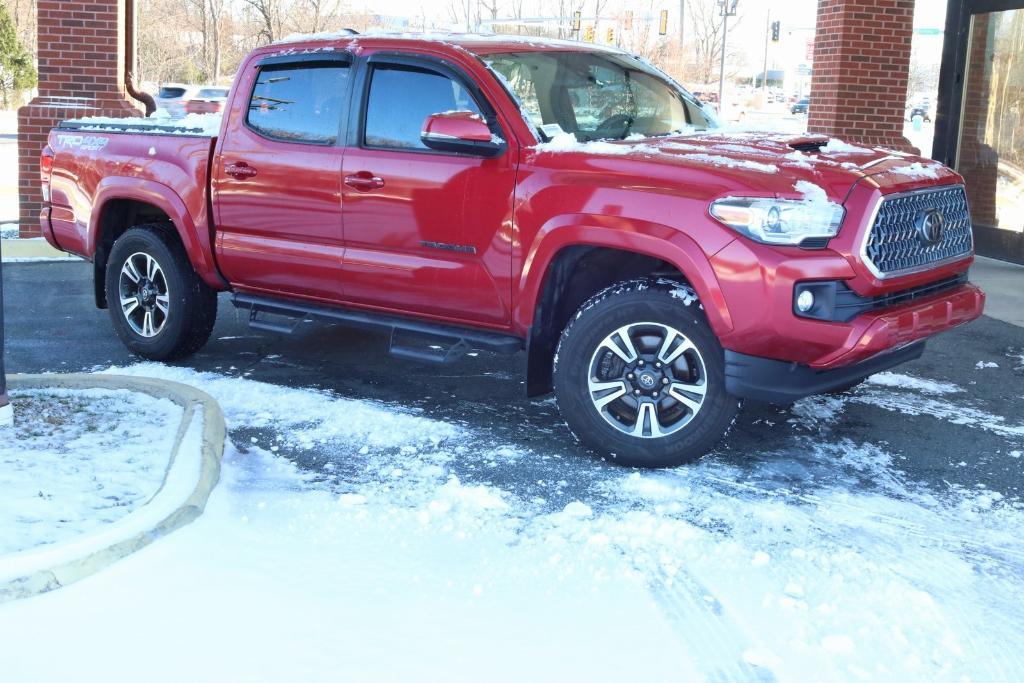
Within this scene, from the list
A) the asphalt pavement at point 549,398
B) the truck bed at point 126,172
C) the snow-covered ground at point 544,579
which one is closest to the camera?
the snow-covered ground at point 544,579

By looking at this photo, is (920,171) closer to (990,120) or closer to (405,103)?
(405,103)

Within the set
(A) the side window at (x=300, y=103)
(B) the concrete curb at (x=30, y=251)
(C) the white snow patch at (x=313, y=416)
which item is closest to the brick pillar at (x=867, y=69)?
(A) the side window at (x=300, y=103)

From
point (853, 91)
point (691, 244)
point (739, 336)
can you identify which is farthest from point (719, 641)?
point (853, 91)

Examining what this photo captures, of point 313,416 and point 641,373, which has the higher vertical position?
point 641,373

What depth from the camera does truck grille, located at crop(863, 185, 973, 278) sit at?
15.4 ft

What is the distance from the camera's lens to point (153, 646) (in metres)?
3.37

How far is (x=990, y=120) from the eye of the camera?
12.1 m

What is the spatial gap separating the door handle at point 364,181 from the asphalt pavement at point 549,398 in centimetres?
122

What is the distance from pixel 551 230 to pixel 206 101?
92.1ft

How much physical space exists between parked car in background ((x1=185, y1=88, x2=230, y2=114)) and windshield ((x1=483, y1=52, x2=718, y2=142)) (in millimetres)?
24763

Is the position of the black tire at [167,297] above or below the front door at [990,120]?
below

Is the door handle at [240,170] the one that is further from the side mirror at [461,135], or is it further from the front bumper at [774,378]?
the front bumper at [774,378]

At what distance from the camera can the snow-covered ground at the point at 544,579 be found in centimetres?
333

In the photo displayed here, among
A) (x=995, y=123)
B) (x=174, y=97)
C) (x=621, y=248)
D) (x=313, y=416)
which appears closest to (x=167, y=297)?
(x=313, y=416)
